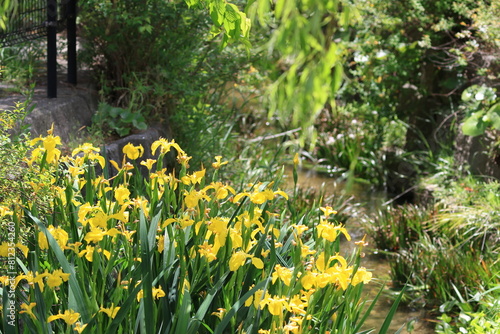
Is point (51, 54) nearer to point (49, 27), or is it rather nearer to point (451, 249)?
point (49, 27)

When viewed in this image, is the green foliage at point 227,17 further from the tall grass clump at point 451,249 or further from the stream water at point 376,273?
the tall grass clump at point 451,249

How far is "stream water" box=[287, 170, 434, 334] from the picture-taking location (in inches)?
202

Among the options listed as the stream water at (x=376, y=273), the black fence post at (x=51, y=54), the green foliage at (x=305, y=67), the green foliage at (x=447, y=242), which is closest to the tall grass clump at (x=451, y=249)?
the green foliage at (x=447, y=242)

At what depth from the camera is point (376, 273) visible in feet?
20.0

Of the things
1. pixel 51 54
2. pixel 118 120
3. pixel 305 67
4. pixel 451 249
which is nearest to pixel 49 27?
pixel 51 54

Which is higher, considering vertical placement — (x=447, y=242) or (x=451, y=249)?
(x=451, y=249)

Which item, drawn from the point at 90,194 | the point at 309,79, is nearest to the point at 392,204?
the point at 90,194

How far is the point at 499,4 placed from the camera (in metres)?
6.72

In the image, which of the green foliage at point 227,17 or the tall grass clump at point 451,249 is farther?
the tall grass clump at point 451,249

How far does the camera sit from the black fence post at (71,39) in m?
5.76

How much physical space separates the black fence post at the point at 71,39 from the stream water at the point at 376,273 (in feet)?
7.97

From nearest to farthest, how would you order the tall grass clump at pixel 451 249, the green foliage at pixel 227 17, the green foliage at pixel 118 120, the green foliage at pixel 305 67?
the green foliage at pixel 305 67, the green foliage at pixel 227 17, the tall grass clump at pixel 451 249, the green foliage at pixel 118 120

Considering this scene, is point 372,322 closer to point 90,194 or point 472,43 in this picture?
point 90,194

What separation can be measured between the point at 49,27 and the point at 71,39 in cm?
61
